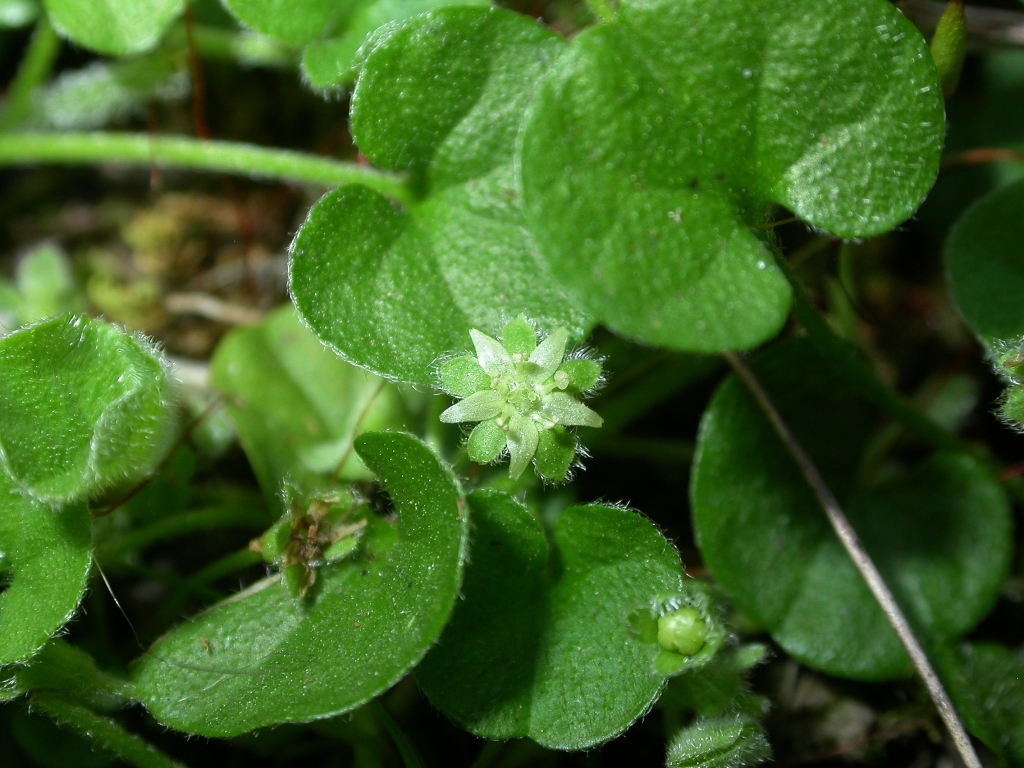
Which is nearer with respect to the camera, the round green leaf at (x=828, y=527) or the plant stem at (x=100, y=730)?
the plant stem at (x=100, y=730)

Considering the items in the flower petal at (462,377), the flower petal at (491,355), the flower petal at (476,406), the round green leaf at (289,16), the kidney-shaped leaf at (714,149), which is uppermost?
the round green leaf at (289,16)

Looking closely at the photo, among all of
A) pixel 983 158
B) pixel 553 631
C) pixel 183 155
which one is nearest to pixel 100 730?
pixel 553 631

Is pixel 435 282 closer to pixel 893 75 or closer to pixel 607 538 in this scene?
pixel 607 538

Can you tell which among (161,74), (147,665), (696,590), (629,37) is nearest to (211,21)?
(161,74)

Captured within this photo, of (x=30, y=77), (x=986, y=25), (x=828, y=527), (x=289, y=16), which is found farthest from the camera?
(x=30, y=77)

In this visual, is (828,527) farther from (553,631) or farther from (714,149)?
(714,149)

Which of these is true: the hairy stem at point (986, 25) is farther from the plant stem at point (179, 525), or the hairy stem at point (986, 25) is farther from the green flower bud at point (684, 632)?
the plant stem at point (179, 525)

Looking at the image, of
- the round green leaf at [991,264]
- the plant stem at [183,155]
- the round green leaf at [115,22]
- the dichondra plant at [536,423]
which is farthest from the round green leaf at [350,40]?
the round green leaf at [991,264]
